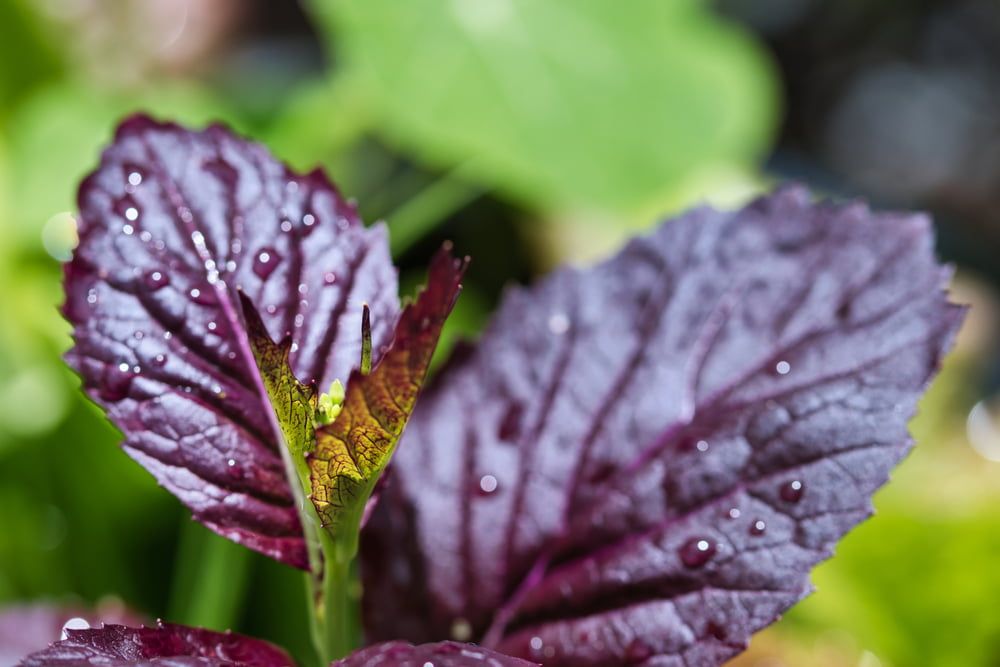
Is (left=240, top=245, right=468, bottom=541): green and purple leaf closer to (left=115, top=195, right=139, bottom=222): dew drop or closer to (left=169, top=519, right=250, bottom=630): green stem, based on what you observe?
(left=115, top=195, right=139, bottom=222): dew drop

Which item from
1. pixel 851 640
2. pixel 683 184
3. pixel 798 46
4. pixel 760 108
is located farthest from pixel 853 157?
pixel 851 640

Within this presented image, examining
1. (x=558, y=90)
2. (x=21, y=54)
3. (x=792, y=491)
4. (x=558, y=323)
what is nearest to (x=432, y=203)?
(x=558, y=90)

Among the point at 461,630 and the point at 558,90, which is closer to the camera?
the point at 461,630

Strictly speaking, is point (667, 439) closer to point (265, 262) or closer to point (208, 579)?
point (265, 262)

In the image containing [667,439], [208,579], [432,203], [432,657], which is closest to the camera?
[432,657]

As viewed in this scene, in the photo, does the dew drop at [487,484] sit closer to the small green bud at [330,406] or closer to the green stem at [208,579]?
the small green bud at [330,406]

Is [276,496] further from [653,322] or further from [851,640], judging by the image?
[851,640]

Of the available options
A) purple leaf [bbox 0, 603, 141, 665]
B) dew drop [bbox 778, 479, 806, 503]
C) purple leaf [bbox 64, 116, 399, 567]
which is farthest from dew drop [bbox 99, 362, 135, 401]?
dew drop [bbox 778, 479, 806, 503]
